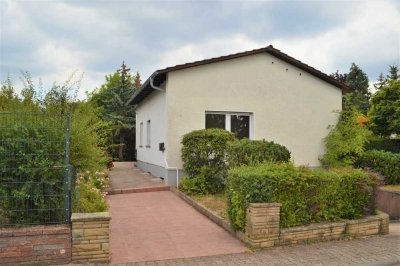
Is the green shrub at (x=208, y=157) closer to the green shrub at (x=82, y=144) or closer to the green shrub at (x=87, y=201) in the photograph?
the green shrub at (x=82, y=144)

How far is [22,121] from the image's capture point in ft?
20.3

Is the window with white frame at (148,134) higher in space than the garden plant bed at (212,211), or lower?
higher

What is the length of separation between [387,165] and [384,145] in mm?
4868

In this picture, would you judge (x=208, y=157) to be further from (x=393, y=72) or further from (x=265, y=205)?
(x=393, y=72)

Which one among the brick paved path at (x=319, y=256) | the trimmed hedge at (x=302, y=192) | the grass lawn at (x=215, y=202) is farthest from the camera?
the grass lawn at (x=215, y=202)

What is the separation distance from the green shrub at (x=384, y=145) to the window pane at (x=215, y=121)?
25.9 ft

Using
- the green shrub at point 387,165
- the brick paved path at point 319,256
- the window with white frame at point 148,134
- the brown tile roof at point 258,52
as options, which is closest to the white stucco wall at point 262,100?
the brown tile roof at point 258,52

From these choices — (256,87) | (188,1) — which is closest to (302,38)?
(188,1)

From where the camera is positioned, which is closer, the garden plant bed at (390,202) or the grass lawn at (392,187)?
the garden plant bed at (390,202)

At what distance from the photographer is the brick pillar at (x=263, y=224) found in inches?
253

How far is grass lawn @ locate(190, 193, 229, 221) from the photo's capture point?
8792 mm

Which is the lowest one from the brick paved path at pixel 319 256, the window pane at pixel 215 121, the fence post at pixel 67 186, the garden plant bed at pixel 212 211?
the brick paved path at pixel 319 256

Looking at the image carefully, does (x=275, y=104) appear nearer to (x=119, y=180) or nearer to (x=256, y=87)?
(x=256, y=87)

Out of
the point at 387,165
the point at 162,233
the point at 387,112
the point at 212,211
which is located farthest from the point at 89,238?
the point at 387,112
